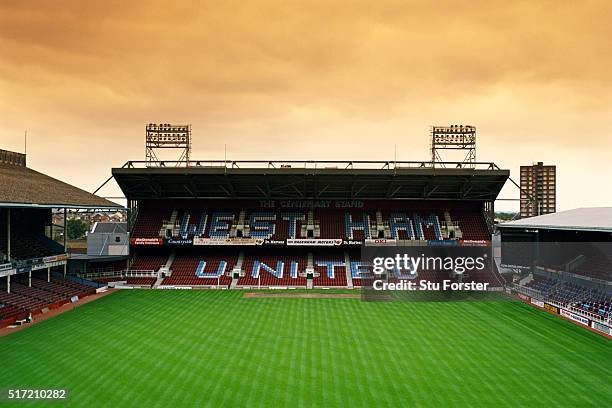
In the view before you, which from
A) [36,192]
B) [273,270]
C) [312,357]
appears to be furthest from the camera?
[273,270]

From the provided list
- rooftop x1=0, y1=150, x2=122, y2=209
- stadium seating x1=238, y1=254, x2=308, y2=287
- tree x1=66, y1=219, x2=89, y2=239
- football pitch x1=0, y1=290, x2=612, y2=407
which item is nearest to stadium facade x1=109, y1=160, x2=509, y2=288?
stadium seating x1=238, y1=254, x2=308, y2=287

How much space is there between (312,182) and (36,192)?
32581mm

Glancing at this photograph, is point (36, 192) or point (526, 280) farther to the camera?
point (526, 280)

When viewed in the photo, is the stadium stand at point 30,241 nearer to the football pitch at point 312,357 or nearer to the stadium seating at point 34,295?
the stadium seating at point 34,295

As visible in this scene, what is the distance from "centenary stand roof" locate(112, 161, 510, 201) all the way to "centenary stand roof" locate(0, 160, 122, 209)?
6351 mm

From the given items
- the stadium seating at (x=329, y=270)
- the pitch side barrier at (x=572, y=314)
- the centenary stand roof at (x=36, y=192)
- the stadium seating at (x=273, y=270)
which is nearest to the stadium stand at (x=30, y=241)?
the centenary stand roof at (x=36, y=192)

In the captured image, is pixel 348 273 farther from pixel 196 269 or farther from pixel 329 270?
pixel 196 269

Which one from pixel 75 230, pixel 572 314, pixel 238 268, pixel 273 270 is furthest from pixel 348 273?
pixel 75 230

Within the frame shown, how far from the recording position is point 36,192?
42.3 meters

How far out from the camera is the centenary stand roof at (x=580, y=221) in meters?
35.2

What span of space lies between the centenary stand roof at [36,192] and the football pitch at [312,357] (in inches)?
416

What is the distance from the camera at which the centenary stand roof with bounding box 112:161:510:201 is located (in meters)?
55.6

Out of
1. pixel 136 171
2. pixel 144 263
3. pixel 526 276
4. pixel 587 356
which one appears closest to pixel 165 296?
pixel 144 263

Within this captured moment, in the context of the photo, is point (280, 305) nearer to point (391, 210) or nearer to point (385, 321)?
point (385, 321)
